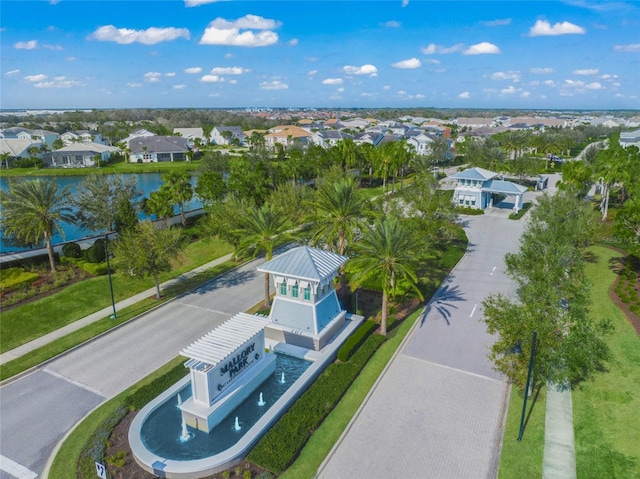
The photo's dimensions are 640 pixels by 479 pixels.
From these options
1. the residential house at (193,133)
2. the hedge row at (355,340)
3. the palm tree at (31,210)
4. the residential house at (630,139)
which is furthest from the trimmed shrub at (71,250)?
the residential house at (630,139)

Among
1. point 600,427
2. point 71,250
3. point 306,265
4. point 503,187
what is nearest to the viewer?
point 600,427

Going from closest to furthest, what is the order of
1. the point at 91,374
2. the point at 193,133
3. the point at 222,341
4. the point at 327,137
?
the point at 222,341
the point at 91,374
the point at 327,137
the point at 193,133

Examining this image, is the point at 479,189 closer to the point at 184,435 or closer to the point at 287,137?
the point at 184,435

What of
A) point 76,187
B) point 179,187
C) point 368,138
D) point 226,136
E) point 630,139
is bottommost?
point 179,187

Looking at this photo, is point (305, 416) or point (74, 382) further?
point (74, 382)

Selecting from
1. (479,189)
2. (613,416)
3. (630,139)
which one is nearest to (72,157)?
(479,189)

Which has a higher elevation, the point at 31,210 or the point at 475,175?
the point at 31,210

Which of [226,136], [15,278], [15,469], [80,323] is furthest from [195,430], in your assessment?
[226,136]
